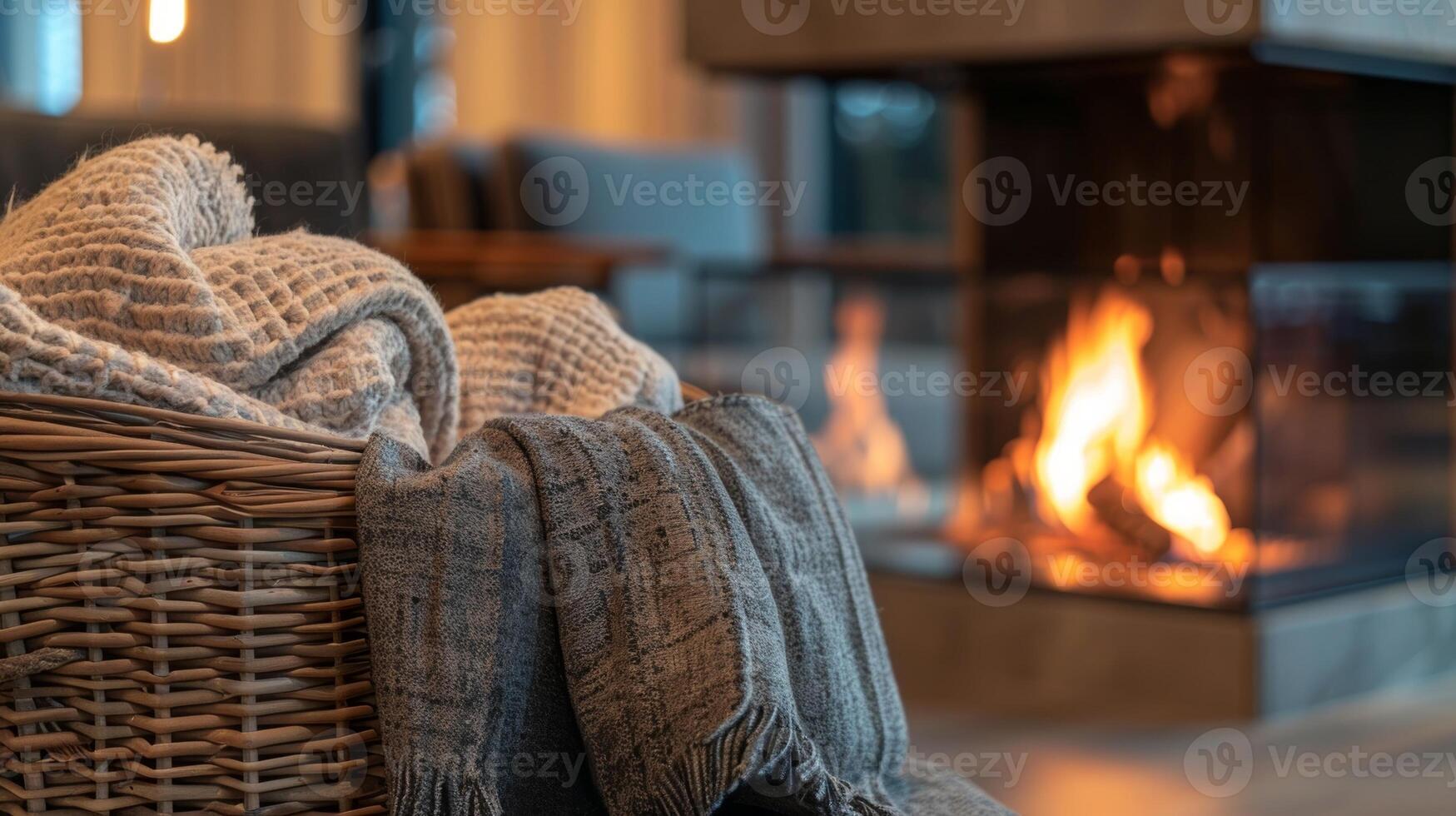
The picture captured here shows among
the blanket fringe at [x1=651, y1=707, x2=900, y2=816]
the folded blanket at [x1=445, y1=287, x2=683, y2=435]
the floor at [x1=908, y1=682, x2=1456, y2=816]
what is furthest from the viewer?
the floor at [x1=908, y1=682, x2=1456, y2=816]

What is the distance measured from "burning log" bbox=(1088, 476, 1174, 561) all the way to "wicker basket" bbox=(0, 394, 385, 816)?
4.86 ft

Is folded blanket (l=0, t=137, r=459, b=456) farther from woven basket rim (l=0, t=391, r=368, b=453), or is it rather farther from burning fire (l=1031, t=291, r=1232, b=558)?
burning fire (l=1031, t=291, r=1232, b=558)

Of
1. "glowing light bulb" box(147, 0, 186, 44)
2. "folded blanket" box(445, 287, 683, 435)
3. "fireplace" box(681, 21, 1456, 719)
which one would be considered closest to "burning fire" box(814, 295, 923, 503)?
"fireplace" box(681, 21, 1456, 719)

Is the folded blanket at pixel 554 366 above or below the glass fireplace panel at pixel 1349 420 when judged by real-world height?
above

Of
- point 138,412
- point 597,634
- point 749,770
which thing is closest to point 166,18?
point 138,412

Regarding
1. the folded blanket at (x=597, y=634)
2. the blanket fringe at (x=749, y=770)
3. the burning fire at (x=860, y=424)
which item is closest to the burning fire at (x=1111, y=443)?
the burning fire at (x=860, y=424)

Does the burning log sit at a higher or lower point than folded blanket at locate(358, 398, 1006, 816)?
lower

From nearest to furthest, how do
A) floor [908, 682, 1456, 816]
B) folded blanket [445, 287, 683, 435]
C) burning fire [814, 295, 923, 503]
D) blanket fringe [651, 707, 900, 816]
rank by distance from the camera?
blanket fringe [651, 707, 900, 816], folded blanket [445, 287, 683, 435], floor [908, 682, 1456, 816], burning fire [814, 295, 923, 503]

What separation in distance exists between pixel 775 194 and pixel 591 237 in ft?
3.92

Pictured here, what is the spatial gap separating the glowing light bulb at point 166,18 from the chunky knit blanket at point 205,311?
4.05 feet

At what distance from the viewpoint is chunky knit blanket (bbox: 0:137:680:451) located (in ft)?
2.97

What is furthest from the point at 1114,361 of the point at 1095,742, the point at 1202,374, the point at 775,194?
the point at 775,194

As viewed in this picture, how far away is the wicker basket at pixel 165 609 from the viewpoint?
0.87 metres

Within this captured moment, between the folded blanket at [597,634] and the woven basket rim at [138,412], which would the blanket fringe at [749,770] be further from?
the woven basket rim at [138,412]
